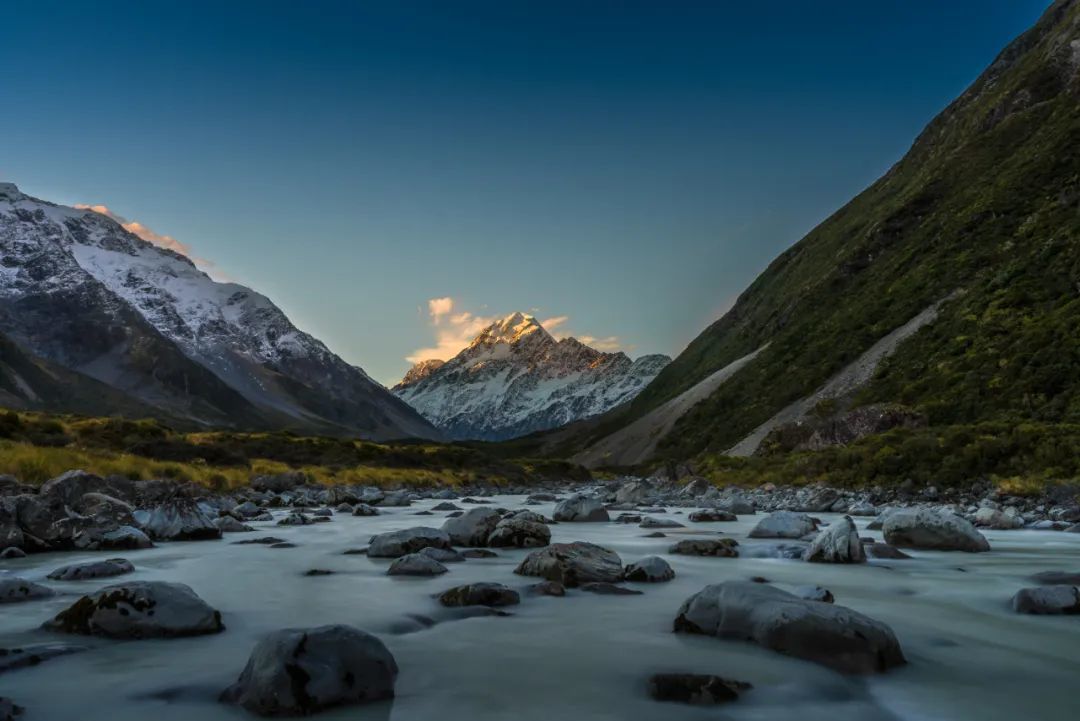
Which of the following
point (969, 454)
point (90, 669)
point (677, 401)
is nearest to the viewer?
point (90, 669)

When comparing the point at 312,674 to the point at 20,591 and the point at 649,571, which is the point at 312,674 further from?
the point at 649,571

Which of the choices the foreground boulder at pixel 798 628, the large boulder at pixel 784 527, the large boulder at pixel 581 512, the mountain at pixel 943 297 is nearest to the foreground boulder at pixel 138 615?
the foreground boulder at pixel 798 628

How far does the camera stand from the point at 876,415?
149 feet

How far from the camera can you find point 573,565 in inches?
400

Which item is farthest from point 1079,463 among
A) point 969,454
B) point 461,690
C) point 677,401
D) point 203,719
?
point 677,401

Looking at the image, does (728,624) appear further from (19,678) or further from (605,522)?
(605,522)

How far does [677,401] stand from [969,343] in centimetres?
7910

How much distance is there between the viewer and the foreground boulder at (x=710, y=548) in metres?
13.5

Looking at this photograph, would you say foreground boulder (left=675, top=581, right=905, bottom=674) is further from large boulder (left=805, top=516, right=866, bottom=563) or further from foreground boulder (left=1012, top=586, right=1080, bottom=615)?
large boulder (left=805, top=516, right=866, bottom=563)

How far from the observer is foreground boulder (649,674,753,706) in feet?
16.6

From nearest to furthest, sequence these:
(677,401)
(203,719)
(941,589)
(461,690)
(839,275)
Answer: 1. (203,719)
2. (461,690)
3. (941,589)
4. (839,275)
5. (677,401)

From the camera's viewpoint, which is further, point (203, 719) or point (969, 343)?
point (969, 343)

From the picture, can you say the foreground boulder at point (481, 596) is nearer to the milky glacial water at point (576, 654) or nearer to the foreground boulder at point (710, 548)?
the milky glacial water at point (576, 654)

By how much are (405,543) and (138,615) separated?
6.98 metres
